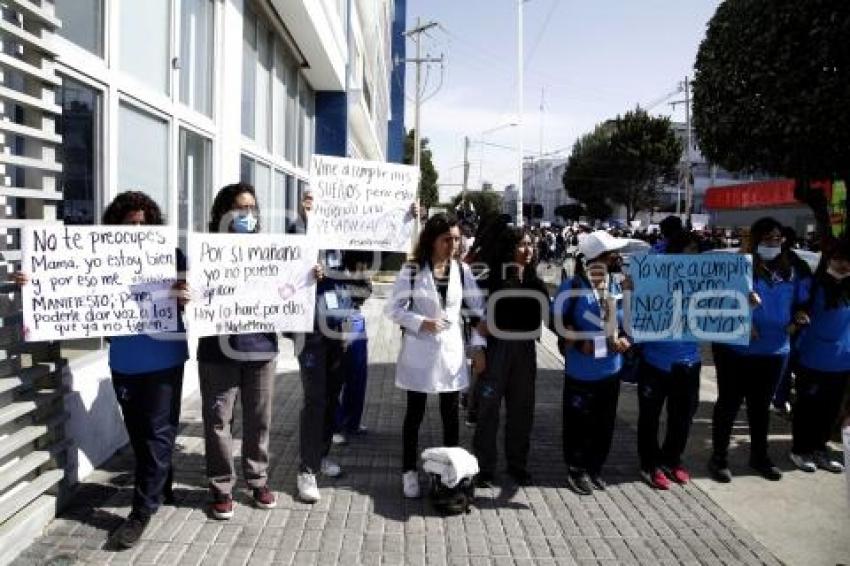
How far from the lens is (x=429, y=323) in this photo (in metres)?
4.72

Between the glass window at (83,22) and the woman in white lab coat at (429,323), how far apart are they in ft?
8.93

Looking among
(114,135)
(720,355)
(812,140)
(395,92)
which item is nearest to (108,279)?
(114,135)

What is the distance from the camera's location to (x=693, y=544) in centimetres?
439

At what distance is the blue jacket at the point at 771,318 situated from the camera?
5473 millimetres

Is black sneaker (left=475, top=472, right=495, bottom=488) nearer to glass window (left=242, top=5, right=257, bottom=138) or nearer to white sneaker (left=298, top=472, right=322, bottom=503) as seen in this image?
white sneaker (left=298, top=472, right=322, bottom=503)

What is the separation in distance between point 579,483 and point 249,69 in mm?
7916

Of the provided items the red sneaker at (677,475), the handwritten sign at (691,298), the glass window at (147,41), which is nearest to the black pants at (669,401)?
the red sneaker at (677,475)

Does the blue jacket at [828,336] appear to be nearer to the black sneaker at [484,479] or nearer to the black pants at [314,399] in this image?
the black sneaker at [484,479]

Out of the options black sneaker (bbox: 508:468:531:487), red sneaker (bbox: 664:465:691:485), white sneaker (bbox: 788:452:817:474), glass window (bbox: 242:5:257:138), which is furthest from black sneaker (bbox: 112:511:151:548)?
glass window (bbox: 242:5:257:138)

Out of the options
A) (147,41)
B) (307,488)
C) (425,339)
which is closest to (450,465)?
(425,339)

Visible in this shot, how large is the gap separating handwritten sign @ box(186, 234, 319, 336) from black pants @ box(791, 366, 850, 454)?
12.7 ft

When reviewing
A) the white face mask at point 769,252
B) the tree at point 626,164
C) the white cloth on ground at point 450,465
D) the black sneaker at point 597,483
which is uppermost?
the tree at point 626,164

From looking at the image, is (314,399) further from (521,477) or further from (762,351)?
(762,351)

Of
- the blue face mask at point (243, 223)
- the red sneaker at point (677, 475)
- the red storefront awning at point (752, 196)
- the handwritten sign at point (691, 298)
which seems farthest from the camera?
the red storefront awning at point (752, 196)
